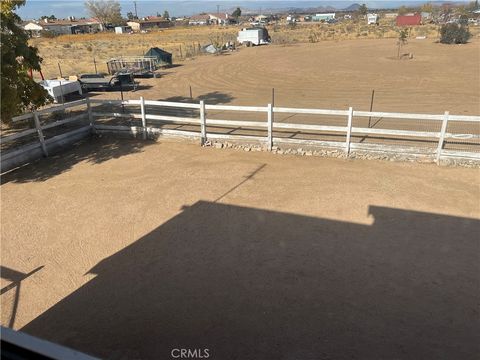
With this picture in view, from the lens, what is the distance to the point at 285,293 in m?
6.21

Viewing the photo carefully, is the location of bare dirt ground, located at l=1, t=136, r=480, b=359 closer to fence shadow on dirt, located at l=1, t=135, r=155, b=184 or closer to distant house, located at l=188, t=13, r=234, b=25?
fence shadow on dirt, located at l=1, t=135, r=155, b=184

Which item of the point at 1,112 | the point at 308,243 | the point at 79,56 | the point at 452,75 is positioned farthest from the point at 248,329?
the point at 79,56

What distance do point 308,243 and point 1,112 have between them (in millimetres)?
9090

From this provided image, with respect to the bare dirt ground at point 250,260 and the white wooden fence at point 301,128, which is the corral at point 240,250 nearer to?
the bare dirt ground at point 250,260

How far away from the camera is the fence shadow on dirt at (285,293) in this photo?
5281 mm

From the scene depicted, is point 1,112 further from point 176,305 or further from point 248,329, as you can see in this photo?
point 248,329

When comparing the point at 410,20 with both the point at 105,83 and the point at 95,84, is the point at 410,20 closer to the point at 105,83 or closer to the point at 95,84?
the point at 105,83

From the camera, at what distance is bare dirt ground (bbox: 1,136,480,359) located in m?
5.43

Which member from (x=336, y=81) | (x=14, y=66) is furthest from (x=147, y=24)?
(x=14, y=66)

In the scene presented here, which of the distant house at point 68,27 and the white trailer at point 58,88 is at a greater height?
the distant house at point 68,27

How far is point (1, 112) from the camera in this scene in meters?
10.5

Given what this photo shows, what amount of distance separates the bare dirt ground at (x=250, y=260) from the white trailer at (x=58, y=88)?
11.1 meters

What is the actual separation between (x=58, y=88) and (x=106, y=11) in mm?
112689

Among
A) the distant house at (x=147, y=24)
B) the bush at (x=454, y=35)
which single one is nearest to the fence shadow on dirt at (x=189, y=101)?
the bush at (x=454, y=35)
